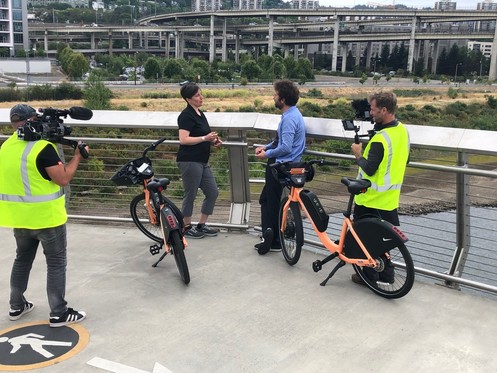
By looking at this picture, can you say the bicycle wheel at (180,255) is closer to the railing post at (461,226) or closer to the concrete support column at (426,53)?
the railing post at (461,226)

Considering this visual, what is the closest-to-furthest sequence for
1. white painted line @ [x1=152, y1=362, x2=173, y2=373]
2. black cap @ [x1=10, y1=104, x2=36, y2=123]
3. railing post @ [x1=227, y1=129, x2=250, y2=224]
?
white painted line @ [x1=152, y1=362, x2=173, y2=373] < black cap @ [x1=10, y1=104, x2=36, y2=123] < railing post @ [x1=227, y1=129, x2=250, y2=224]

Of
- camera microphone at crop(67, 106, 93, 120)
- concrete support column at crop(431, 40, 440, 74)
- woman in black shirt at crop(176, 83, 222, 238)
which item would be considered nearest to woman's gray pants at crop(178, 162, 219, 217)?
woman in black shirt at crop(176, 83, 222, 238)

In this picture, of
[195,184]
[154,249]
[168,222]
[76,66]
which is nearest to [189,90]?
[195,184]

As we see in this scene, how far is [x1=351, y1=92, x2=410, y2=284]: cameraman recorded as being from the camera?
14.6ft

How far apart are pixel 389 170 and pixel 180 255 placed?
6.34ft

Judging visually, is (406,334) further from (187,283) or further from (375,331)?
(187,283)

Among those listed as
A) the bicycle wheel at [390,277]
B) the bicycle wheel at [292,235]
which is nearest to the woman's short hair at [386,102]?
the bicycle wheel at [390,277]

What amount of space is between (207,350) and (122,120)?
326 centimetres

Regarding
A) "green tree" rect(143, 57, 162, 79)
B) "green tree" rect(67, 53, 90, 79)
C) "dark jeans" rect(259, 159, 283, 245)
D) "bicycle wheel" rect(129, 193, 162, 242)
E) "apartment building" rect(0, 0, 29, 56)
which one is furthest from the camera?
"apartment building" rect(0, 0, 29, 56)

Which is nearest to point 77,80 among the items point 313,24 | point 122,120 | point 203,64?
A: point 203,64

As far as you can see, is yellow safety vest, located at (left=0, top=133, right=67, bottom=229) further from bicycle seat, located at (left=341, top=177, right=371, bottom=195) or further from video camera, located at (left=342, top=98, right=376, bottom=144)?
video camera, located at (left=342, top=98, right=376, bottom=144)

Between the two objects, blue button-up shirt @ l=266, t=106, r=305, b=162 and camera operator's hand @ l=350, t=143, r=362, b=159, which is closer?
camera operator's hand @ l=350, t=143, r=362, b=159

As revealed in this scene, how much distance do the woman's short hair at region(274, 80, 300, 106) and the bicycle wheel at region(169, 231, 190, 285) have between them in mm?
1640

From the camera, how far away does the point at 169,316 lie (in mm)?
4328
